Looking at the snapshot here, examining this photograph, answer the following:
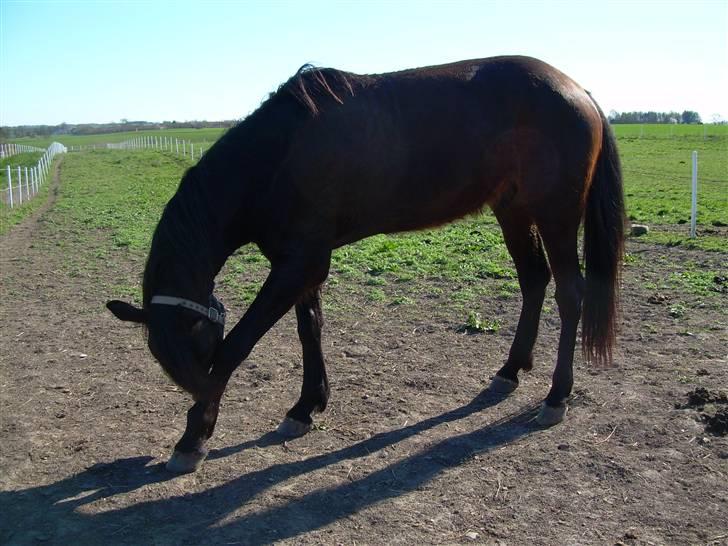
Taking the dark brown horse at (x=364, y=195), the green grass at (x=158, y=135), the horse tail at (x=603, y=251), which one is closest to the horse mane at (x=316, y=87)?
the dark brown horse at (x=364, y=195)

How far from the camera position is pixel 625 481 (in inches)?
139

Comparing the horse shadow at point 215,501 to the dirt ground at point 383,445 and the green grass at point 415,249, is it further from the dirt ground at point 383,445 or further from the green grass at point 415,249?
the green grass at point 415,249

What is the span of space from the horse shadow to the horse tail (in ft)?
3.01

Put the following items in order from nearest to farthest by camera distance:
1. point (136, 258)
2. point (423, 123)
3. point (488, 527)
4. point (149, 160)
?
point (488, 527)
point (423, 123)
point (136, 258)
point (149, 160)

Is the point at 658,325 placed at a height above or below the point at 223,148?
below

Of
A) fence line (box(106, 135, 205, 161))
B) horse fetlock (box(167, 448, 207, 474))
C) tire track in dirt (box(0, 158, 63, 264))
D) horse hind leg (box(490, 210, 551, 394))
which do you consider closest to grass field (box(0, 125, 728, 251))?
tire track in dirt (box(0, 158, 63, 264))

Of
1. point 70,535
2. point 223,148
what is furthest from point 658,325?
point 70,535

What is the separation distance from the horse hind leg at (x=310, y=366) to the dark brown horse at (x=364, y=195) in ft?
0.04

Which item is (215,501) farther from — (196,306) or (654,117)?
(654,117)

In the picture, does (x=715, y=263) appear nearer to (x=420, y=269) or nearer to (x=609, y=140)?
(x=420, y=269)

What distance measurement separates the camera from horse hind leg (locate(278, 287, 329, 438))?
4.37 meters

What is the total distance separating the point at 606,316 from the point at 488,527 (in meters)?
2.00

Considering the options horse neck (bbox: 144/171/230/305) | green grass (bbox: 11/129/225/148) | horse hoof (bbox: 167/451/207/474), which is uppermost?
green grass (bbox: 11/129/225/148)

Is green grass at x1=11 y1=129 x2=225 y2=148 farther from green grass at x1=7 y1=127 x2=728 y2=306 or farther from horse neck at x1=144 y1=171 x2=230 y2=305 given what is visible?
horse neck at x1=144 y1=171 x2=230 y2=305
